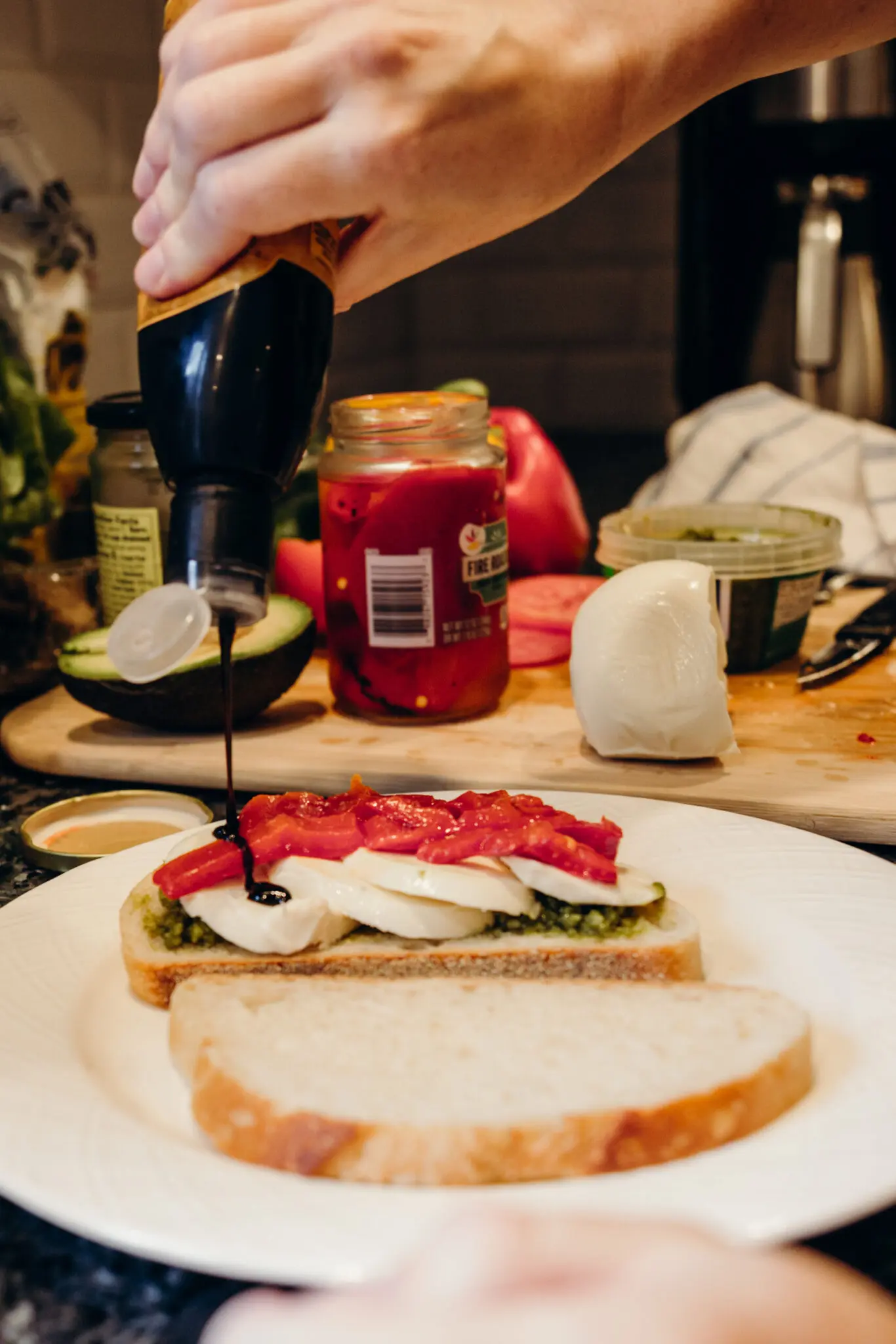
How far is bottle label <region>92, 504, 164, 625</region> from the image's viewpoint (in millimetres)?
1875

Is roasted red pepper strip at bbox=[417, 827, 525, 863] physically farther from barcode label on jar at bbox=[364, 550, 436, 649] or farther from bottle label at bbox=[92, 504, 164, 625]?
bottle label at bbox=[92, 504, 164, 625]

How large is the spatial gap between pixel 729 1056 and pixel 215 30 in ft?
2.86

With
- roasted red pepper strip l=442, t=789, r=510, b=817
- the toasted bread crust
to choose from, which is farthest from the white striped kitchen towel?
the toasted bread crust

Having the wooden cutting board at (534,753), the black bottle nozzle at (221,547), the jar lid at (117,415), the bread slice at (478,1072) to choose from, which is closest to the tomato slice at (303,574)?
the wooden cutting board at (534,753)

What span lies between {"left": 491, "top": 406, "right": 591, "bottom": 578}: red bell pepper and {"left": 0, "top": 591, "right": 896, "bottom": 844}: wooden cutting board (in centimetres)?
54

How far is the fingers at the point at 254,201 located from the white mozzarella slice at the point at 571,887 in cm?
55

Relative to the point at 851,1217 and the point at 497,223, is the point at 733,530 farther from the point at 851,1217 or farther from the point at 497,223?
the point at 851,1217

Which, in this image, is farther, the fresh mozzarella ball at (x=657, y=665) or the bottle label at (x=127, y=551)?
the bottle label at (x=127, y=551)

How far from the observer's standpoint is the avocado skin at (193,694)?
65.2 inches

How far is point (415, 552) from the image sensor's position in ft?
5.40

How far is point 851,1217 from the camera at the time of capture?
718mm

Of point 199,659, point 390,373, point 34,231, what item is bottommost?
point 199,659

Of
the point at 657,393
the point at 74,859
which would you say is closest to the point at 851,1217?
the point at 74,859

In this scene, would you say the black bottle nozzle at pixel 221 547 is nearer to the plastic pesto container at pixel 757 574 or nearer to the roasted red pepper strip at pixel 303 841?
the roasted red pepper strip at pixel 303 841
